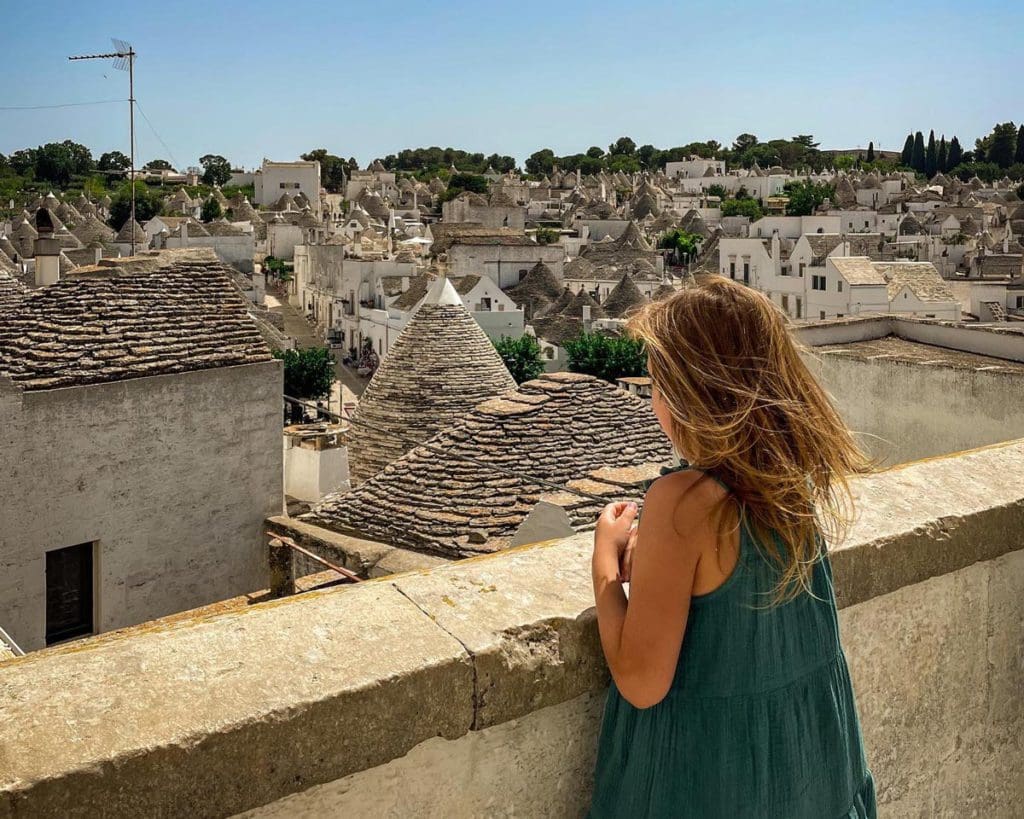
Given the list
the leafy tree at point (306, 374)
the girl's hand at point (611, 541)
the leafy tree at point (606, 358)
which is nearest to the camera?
the girl's hand at point (611, 541)

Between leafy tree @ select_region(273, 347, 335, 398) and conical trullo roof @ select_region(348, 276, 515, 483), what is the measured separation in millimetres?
20447

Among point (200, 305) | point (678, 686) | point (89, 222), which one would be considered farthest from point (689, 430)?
point (89, 222)

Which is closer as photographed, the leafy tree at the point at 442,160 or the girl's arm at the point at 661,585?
the girl's arm at the point at 661,585

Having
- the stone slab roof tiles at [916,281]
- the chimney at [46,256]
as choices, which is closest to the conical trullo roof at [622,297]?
the stone slab roof tiles at [916,281]

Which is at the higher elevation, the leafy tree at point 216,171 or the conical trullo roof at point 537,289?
the leafy tree at point 216,171

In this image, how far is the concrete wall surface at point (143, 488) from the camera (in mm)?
10367

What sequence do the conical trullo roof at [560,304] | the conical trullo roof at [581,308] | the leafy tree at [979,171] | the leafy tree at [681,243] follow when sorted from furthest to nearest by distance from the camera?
the leafy tree at [979,171] → the leafy tree at [681,243] → the conical trullo roof at [560,304] → the conical trullo roof at [581,308]

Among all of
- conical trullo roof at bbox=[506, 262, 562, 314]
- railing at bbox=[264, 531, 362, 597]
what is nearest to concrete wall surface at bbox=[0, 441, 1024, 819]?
railing at bbox=[264, 531, 362, 597]

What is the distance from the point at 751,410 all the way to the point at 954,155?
155 metres

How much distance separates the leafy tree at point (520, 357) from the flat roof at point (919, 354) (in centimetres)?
2965

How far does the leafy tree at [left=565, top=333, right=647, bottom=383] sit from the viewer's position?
4028cm

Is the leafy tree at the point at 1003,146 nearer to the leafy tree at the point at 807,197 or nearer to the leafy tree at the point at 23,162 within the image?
the leafy tree at the point at 807,197

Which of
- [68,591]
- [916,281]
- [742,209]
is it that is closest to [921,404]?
[68,591]

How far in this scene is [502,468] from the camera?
12.6 metres
